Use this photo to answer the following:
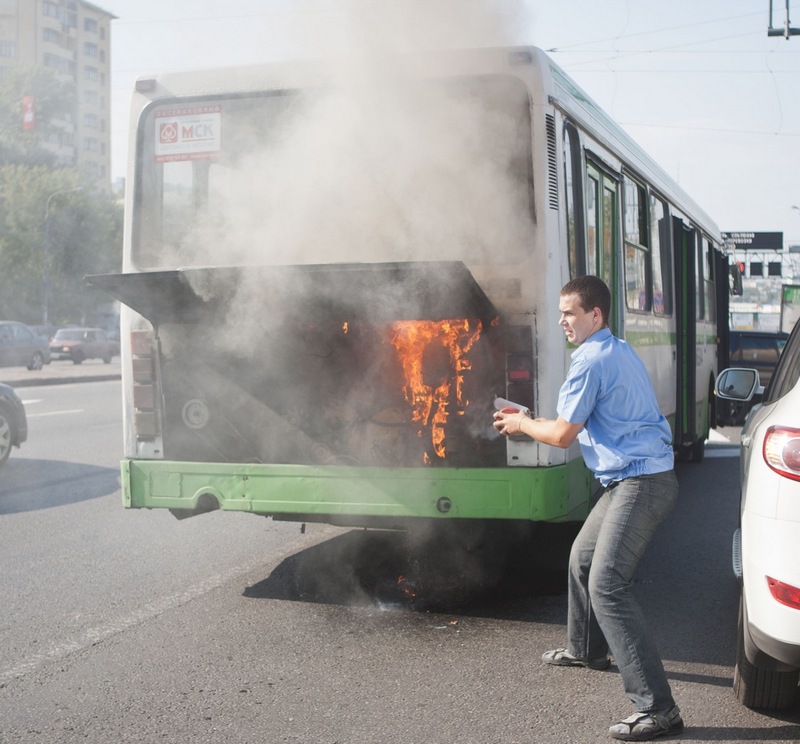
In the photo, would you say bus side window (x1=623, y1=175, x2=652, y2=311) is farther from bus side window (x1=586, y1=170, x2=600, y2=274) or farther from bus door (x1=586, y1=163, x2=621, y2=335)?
bus side window (x1=586, y1=170, x2=600, y2=274)

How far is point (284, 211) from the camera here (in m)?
6.06

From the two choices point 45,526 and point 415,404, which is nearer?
point 415,404

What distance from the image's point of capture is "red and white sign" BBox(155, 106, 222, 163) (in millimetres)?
6234

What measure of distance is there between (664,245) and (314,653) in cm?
583

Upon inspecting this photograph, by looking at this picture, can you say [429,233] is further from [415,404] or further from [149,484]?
[149,484]

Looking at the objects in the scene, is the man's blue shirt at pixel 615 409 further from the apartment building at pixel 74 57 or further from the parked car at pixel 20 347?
the apartment building at pixel 74 57

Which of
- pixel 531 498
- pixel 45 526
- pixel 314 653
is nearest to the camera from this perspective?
pixel 314 653

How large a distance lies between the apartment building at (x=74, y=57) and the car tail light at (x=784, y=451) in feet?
311

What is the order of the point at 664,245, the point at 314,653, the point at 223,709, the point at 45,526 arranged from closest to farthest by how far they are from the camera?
the point at 223,709 → the point at 314,653 → the point at 45,526 → the point at 664,245

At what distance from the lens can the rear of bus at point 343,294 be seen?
219 inches

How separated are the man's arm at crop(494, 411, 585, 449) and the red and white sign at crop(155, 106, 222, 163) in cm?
285

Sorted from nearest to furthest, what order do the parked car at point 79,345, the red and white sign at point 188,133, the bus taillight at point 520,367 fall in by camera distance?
the bus taillight at point 520,367 < the red and white sign at point 188,133 < the parked car at point 79,345

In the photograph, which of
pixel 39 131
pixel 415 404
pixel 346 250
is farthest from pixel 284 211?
pixel 39 131

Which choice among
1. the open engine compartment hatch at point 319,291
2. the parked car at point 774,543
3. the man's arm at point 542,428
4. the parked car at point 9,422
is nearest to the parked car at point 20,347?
the parked car at point 9,422
